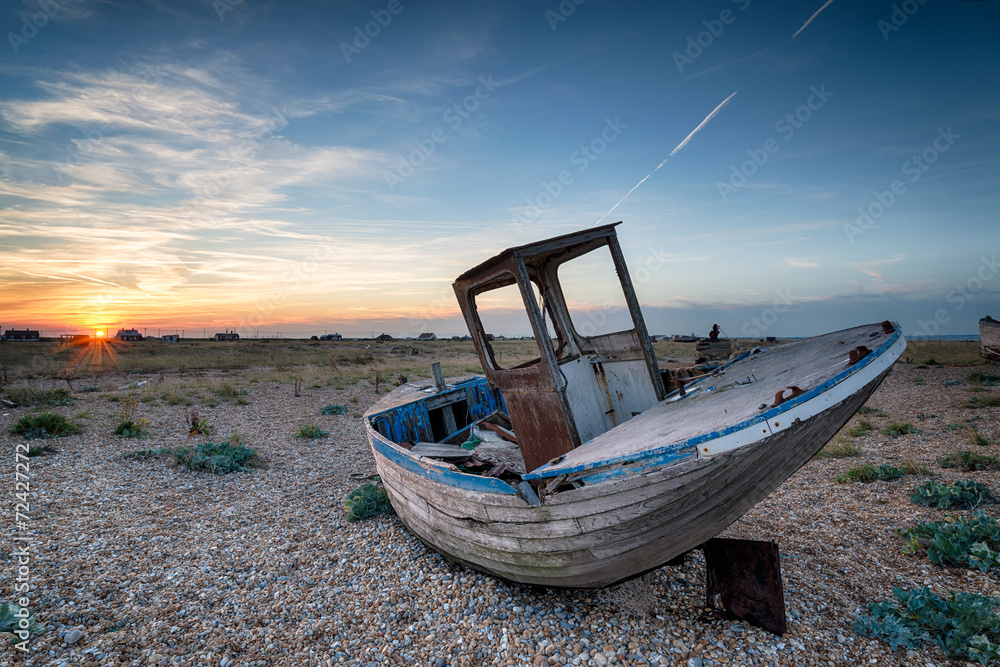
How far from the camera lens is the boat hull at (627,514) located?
3320 millimetres

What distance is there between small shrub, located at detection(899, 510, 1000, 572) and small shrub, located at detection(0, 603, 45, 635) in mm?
9686

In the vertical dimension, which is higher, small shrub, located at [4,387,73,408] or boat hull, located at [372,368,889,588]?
small shrub, located at [4,387,73,408]

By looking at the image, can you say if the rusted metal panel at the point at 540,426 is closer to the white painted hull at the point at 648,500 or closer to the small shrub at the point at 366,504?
the white painted hull at the point at 648,500

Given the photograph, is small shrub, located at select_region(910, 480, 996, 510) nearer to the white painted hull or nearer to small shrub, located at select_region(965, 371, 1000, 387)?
the white painted hull

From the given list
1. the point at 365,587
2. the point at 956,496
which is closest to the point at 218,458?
the point at 365,587

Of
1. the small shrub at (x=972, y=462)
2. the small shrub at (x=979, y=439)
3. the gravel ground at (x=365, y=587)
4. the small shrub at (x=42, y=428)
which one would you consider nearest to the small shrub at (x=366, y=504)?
the gravel ground at (x=365, y=587)

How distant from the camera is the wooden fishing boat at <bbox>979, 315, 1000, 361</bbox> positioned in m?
24.8

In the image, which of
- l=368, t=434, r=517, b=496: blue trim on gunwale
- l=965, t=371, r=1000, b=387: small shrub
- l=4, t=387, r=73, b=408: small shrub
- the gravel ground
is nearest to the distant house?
l=4, t=387, r=73, b=408: small shrub

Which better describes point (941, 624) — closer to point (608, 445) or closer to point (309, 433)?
point (608, 445)

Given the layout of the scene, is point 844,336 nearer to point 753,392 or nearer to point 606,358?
point 753,392

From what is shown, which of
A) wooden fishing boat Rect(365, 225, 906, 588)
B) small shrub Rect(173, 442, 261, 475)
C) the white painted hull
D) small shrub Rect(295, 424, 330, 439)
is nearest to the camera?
the white painted hull

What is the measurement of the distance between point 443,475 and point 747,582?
3.23 metres

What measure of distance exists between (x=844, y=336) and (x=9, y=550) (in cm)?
1108

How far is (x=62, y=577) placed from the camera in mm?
5898
